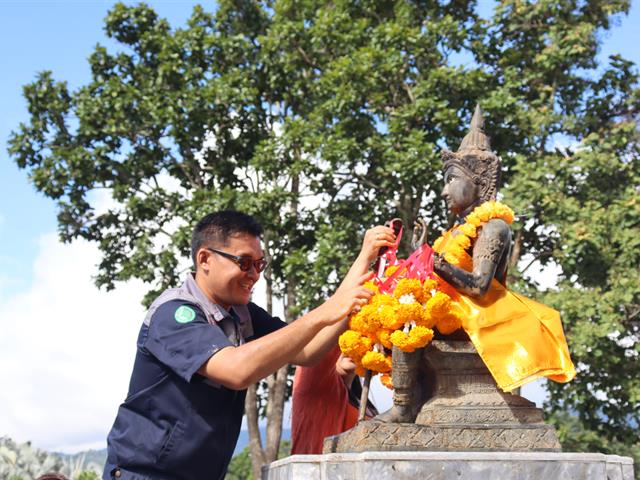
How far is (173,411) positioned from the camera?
12.9 ft

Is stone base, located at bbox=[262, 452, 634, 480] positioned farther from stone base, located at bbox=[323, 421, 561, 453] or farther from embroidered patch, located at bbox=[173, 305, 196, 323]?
embroidered patch, located at bbox=[173, 305, 196, 323]

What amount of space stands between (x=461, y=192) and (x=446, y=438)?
4.96ft

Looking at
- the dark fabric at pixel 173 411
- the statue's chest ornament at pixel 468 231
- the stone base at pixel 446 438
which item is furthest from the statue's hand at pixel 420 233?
the dark fabric at pixel 173 411

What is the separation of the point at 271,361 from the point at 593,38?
12966 mm

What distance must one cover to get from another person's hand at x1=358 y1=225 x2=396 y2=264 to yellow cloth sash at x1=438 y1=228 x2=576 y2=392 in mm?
541

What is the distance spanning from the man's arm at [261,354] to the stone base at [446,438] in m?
0.89

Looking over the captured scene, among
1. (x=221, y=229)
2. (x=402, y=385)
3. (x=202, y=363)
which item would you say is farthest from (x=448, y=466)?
(x=221, y=229)

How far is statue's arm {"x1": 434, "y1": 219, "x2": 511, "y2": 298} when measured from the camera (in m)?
4.80

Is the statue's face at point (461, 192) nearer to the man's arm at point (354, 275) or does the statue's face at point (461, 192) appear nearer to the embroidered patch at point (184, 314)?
the man's arm at point (354, 275)

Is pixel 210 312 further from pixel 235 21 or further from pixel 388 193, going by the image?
pixel 235 21

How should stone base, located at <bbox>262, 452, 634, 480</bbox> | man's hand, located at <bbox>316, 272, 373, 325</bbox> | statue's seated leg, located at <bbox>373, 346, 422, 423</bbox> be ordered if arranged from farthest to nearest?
statue's seated leg, located at <bbox>373, 346, 422, 423</bbox>
stone base, located at <bbox>262, 452, 634, 480</bbox>
man's hand, located at <bbox>316, 272, 373, 325</bbox>

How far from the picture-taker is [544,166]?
13867mm

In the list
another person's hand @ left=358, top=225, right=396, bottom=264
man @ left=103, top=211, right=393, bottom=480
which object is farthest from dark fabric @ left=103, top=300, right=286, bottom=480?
another person's hand @ left=358, top=225, right=396, bottom=264

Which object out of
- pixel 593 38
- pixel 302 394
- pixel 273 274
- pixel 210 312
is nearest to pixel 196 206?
pixel 273 274
